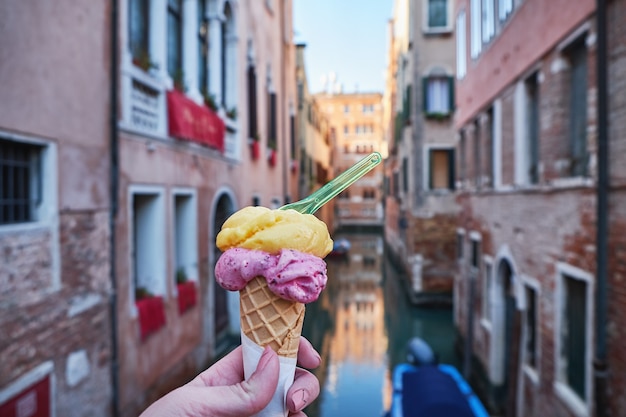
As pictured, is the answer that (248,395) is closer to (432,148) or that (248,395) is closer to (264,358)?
(264,358)

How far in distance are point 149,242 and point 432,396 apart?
424 centimetres

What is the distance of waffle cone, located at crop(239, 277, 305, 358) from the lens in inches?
68.5

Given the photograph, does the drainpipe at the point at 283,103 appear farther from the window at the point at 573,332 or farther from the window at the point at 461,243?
the window at the point at 573,332

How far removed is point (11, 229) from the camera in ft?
12.2

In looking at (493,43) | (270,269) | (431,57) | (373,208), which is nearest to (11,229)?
(270,269)

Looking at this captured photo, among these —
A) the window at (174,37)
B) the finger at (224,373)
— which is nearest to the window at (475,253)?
the window at (174,37)

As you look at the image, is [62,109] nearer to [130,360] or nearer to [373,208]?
[130,360]

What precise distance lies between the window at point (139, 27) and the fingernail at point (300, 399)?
528 cm

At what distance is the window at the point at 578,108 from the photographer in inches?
202

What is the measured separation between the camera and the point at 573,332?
209 inches

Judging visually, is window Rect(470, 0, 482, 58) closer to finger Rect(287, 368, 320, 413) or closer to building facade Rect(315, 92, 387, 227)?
finger Rect(287, 368, 320, 413)

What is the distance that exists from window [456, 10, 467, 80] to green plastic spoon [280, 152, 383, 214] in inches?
372

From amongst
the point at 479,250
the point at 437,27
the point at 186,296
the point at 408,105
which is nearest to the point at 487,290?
the point at 479,250

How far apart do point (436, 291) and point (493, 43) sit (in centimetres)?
974
